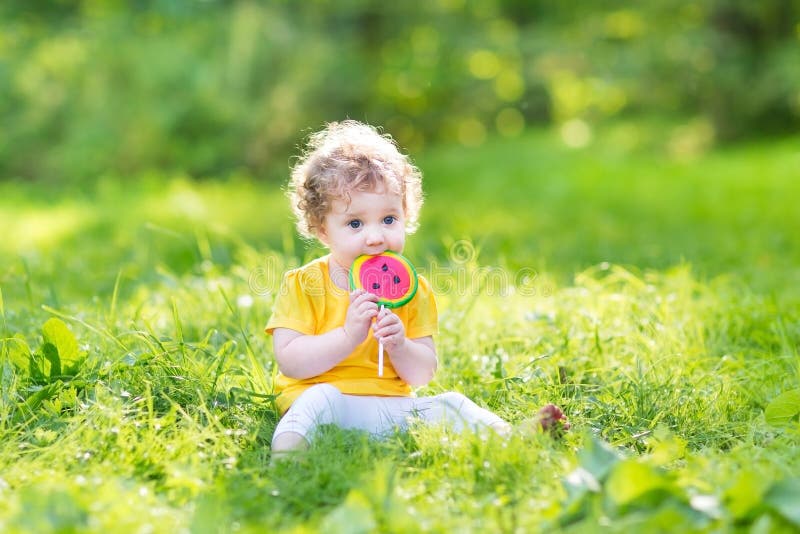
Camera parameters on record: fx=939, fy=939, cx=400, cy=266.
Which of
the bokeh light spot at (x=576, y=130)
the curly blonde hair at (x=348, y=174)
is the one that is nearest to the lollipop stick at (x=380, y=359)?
the curly blonde hair at (x=348, y=174)

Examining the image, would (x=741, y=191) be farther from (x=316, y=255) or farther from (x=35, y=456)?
(x=35, y=456)

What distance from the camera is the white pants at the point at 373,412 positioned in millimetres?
2459

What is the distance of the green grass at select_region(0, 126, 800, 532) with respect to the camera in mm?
1958

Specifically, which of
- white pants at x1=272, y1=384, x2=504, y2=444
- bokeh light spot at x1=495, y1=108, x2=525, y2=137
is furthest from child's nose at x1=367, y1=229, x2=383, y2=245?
bokeh light spot at x1=495, y1=108, x2=525, y2=137

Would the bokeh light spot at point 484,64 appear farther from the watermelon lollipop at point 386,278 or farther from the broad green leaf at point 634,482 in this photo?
the broad green leaf at point 634,482

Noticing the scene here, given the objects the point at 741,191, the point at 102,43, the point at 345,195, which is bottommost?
the point at 741,191

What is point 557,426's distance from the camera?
2.47m

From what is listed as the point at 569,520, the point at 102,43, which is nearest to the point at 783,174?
the point at 102,43

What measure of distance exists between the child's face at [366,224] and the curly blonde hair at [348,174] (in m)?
0.03

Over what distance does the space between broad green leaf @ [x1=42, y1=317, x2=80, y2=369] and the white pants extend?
0.66m

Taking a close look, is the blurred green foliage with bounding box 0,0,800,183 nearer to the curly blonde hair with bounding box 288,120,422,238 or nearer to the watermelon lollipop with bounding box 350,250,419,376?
the curly blonde hair with bounding box 288,120,422,238

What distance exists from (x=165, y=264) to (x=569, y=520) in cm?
364

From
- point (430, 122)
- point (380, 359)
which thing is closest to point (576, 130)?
point (430, 122)

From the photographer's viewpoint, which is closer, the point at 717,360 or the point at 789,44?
the point at 717,360
